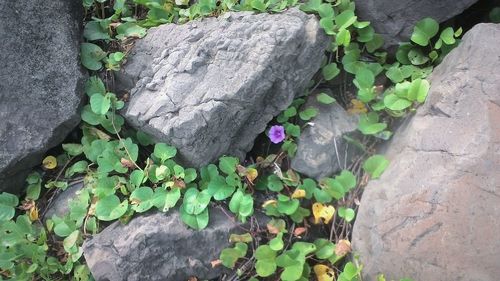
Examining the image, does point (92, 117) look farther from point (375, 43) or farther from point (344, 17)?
point (375, 43)

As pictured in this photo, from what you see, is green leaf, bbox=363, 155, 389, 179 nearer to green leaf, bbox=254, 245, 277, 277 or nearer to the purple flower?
the purple flower

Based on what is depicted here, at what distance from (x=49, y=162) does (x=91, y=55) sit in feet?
2.08

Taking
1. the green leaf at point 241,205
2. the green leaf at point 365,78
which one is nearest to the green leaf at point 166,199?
the green leaf at point 241,205

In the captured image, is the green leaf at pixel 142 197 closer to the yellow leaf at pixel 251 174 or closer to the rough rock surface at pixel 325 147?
the yellow leaf at pixel 251 174

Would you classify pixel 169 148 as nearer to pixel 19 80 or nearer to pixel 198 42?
pixel 198 42

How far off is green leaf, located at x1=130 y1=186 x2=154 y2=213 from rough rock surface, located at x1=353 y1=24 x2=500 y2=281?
1.03m

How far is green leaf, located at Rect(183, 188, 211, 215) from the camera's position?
2623 mm

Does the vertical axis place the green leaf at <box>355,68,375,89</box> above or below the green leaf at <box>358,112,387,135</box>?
above

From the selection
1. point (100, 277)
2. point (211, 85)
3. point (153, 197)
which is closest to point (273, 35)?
point (211, 85)

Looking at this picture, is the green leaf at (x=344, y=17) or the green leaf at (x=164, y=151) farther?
the green leaf at (x=344, y=17)

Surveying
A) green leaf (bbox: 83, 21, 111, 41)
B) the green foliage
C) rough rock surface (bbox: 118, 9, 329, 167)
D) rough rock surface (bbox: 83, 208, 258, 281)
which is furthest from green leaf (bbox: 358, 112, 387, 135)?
green leaf (bbox: 83, 21, 111, 41)

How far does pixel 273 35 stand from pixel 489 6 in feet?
4.31

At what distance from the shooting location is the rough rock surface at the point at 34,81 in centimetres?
Answer: 275

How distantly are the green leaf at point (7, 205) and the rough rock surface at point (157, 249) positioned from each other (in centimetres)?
51
